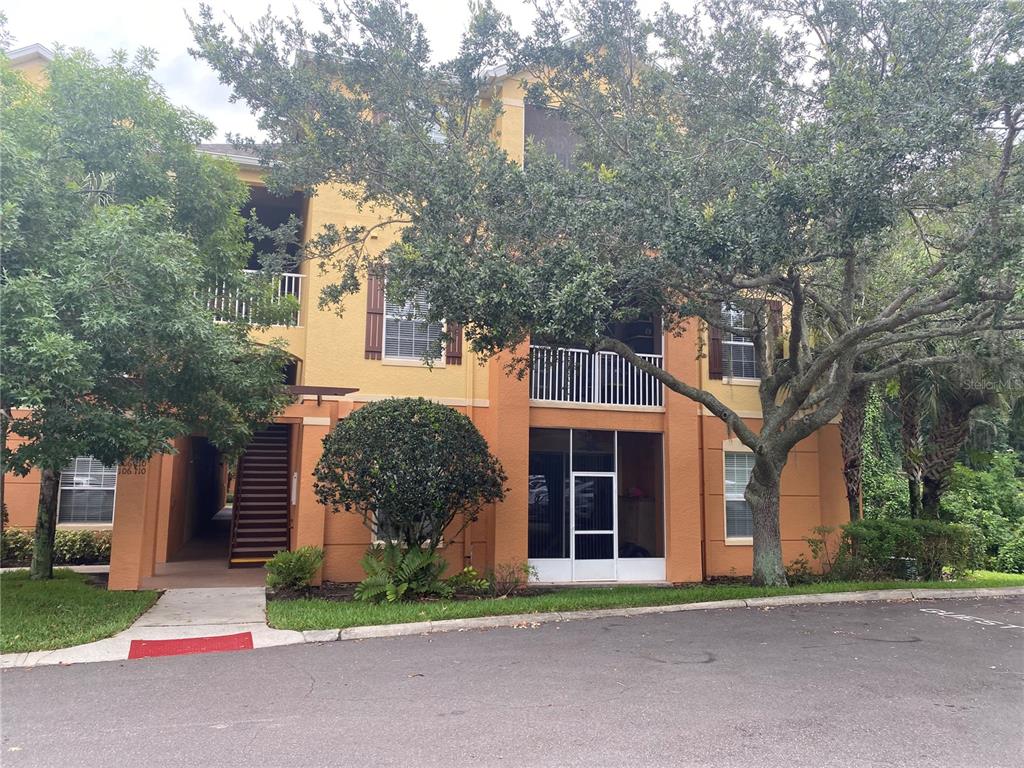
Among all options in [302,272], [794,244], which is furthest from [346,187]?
[794,244]

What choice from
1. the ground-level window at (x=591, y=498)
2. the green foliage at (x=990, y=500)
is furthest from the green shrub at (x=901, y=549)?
the green foliage at (x=990, y=500)

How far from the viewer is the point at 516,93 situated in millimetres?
13703

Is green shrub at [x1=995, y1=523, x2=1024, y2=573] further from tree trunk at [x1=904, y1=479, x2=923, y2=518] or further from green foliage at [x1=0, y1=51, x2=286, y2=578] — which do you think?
green foliage at [x1=0, y1=51, x2=286, y2=578]

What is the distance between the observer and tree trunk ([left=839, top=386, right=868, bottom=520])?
14.3 metres

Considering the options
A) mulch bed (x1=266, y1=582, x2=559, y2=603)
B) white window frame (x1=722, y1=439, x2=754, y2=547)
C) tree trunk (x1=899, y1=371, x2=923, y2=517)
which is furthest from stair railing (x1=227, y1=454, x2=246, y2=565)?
tree trunk (x1=899, y1=371, x2=923, y2=517)

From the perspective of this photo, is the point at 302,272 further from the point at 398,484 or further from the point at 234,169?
the point at 398,484

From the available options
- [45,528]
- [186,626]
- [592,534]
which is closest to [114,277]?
[186,626]

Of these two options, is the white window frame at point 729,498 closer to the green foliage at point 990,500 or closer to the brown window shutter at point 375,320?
the brown window shutter at point 375,320

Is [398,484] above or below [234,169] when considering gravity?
below

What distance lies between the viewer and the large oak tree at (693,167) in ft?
26.5

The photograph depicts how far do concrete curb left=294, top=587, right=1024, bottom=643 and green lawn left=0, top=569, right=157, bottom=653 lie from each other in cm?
248

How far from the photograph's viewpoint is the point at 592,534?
1382cm

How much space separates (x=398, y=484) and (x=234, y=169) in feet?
17.8

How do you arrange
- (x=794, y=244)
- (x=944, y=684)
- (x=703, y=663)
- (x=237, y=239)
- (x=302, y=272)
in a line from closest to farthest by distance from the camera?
(x=944, y=684)
(x=703, y=663)
(x=794, y=244)
(x=237, y=239)
(x=302, y=272)
